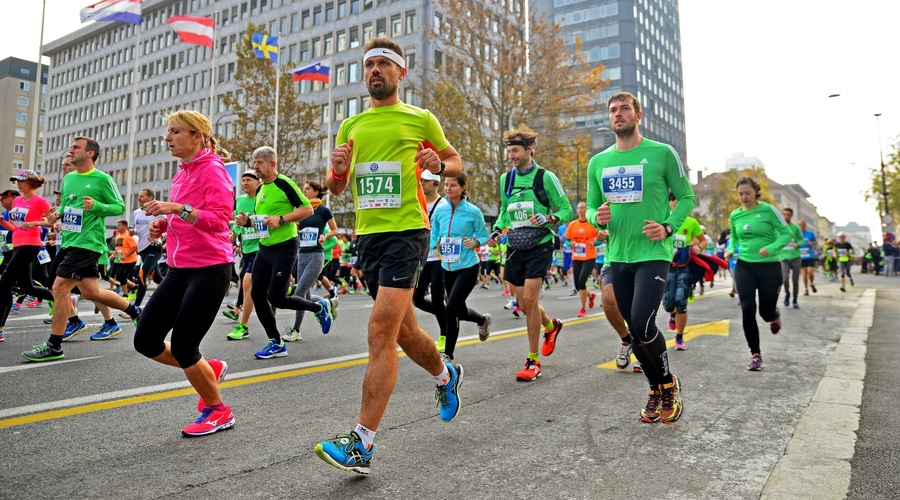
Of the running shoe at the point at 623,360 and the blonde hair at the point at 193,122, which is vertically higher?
the blonde hair at the point at 193,122

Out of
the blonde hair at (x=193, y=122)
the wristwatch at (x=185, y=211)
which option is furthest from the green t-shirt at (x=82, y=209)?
the wristwatch at (x=185, y=211)

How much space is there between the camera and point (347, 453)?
2814 millimetres

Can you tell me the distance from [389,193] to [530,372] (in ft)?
8.43

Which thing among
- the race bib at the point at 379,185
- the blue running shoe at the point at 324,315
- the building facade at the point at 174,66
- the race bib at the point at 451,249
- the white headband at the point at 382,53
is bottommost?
the blue running shoe at the point at 324,315

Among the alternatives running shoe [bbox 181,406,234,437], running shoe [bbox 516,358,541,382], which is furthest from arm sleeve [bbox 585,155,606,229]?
running shoe [bbox 181,406,234,437]

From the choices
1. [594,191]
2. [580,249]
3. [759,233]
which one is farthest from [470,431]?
[580,249]

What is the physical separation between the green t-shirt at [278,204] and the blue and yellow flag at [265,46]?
27.9m

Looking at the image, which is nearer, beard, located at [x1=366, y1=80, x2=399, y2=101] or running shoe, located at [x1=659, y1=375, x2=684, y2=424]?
beard, located at [x1=366, y1=80, x2=399, y2=101]

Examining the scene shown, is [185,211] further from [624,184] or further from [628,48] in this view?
[628,48]

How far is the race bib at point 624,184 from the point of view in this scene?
431cm

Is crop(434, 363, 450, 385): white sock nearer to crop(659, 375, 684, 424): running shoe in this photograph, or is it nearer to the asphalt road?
the asphalt road

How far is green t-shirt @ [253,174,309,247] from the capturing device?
659 cm

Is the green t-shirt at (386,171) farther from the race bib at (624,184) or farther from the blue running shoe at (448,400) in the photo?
the race bib at (624,184)

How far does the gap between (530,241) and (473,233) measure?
2.52 ft
